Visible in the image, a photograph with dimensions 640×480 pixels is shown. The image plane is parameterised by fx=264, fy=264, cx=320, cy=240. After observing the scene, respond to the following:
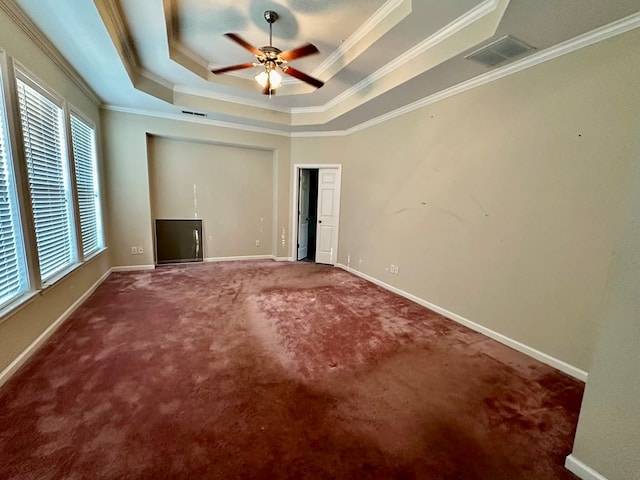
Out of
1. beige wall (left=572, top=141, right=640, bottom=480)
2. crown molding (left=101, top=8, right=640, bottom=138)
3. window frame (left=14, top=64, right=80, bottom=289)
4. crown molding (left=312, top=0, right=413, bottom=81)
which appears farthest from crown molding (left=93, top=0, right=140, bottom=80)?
beige wall (left=572, top=141, right=640, bottom=480)

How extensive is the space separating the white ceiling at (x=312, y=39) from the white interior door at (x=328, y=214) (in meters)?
1.37

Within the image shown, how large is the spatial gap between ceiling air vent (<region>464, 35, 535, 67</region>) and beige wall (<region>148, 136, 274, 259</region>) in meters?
4.35

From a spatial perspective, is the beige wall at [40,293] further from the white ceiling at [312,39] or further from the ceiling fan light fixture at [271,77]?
the ceiling fan light fixture at [271,77]

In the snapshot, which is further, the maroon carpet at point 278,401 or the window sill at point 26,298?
the window sill at point 26,298

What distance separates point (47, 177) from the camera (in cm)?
271

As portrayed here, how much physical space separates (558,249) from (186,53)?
4.85 m

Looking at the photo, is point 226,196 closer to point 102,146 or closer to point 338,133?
point 102,146

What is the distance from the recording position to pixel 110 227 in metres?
4.58

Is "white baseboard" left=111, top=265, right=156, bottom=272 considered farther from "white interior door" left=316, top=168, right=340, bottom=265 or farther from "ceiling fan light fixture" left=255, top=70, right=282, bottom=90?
"ceiling fan light fixture" left=255, top=70, right=282, bottom=90

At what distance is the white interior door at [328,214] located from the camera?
557cm

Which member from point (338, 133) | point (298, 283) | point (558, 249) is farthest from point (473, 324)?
point (338, 133)

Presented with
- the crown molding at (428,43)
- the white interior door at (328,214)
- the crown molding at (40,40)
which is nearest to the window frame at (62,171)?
the crown molding at (40,40)

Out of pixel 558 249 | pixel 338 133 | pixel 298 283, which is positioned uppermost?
pixel 338 133

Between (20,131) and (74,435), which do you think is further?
(20,131)
